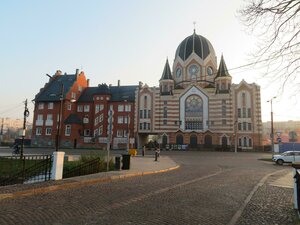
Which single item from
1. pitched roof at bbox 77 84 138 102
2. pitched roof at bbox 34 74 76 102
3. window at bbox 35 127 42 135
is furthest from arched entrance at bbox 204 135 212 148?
window at bbox 35 127 42 135

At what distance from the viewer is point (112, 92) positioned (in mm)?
63500

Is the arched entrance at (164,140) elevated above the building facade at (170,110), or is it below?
below

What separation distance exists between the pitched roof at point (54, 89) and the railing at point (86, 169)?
1886 inches

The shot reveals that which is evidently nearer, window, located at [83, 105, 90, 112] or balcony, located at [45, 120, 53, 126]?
balcony, located at [45, 120, 53, 126]

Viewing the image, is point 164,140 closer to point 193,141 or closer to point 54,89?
point 193,141

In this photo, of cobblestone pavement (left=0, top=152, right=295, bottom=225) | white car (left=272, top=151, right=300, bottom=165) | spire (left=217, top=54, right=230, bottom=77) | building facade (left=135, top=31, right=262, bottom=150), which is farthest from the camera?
spire (left=217, top=54, right=230, bottom=77)

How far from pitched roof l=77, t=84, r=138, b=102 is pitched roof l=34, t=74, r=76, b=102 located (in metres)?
4.73

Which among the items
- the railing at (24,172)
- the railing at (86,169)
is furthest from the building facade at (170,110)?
the railing at (86,169)

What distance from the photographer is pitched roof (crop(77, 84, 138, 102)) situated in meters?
60.8

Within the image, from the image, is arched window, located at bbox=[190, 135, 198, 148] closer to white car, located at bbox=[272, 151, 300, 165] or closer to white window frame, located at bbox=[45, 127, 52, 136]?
white car, located at bbox=[272, 151, 300, 165]

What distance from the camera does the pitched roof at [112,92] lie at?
199 feet

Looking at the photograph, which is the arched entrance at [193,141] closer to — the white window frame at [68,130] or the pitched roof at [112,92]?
the pitched roof at [112,92]

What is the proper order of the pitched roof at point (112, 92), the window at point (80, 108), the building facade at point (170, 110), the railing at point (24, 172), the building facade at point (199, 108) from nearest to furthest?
the railing at point (24, 172)
the building facade at point (199, 108)
the building facade at point (170, 110)
the pitched roof at point (112, 92)
the window at point (80, 108)

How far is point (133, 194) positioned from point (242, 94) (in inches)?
2040
